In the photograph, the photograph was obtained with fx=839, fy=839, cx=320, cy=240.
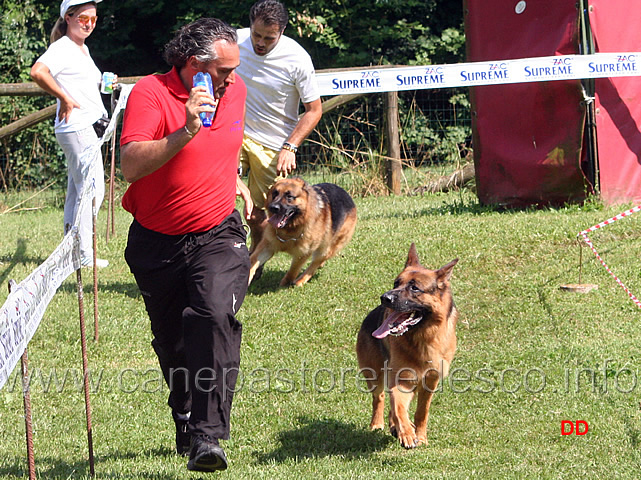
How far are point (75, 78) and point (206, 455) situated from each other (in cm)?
532

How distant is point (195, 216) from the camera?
13.1 ft

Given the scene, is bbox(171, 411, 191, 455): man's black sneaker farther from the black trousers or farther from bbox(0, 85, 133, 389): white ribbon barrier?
bbox(0, 85, 133, 389): white ribbon barrier

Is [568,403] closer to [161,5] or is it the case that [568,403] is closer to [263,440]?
[263,440]

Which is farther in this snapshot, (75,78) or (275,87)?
(75,78)

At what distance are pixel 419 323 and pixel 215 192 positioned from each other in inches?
57.3

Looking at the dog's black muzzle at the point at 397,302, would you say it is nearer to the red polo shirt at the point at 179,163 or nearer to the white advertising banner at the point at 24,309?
the red polo shirt at the point at 179,163

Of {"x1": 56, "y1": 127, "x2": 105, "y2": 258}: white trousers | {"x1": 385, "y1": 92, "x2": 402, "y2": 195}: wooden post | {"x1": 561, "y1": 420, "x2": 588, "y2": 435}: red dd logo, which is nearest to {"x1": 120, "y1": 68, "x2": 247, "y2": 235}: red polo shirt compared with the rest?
{"x1": 561, "y1": 420, "x2": 588, "y2": 435}: red dd logo

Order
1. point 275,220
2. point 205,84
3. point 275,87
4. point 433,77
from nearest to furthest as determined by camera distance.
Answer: point 205,84 → point 275,87 → point 275,220 → point 433,77

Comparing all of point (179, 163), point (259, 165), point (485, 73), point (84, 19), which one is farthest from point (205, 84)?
point (485, 73)

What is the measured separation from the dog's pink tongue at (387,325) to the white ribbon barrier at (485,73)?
5.27 meters

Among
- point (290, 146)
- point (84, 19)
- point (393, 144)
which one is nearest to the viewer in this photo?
point (290, 146)

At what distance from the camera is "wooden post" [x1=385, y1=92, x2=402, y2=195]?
11820mm

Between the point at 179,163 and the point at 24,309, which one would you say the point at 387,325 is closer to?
the point at 179,163

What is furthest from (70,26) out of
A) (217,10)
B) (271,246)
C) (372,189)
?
(217,10)
